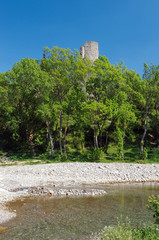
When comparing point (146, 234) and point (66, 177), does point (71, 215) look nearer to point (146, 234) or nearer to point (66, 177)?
point (146, 234)

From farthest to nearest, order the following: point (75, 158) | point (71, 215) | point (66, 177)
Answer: point (75, 158)
point (66, 177)
point (71, 215)

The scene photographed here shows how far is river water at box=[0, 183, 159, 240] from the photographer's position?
8.36 metres

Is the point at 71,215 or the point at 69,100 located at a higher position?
the point at 69,100

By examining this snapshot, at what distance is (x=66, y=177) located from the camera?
1956 cm

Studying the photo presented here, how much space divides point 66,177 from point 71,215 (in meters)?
9.19

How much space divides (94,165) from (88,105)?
883cm

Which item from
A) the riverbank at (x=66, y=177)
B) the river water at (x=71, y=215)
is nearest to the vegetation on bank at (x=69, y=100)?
the riverbank at (x=66, y=177)

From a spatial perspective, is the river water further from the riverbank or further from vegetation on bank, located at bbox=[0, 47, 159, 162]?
vegetation on bank, located at bbox=[0, 47, 159, 162]

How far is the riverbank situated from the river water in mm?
1622

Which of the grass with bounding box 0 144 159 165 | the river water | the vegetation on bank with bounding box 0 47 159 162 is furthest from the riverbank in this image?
the vegetation on bank with bounding box 0 47 159 162

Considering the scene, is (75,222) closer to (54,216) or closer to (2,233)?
(54,216)

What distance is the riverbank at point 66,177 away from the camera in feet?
48.7

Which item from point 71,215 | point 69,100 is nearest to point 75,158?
point 69,100

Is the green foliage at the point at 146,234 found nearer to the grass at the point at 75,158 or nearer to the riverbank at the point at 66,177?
the riverbank at the point at 66,177
